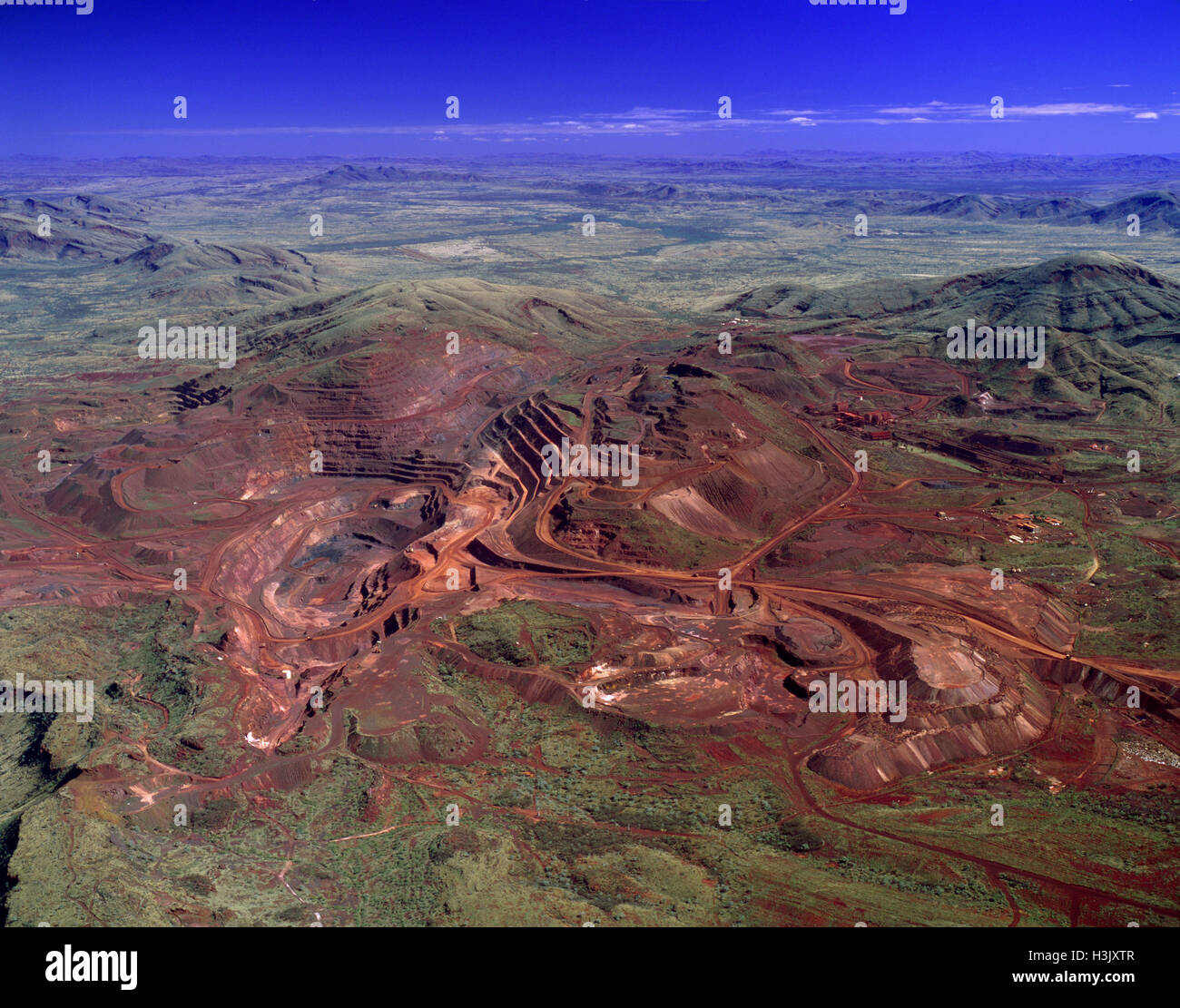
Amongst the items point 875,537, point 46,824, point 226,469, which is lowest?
point 46,824

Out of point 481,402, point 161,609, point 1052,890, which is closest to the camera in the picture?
point 1052,890

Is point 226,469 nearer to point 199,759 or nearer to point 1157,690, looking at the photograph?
point 199,759

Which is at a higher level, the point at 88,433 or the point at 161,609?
the point at 88,433

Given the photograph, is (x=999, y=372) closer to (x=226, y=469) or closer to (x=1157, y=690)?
(x=1157, y=690)

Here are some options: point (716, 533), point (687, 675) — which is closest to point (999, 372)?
point (716, 533)

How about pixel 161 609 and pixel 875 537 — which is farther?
pixel 875 537

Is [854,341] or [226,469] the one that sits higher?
[854,341]

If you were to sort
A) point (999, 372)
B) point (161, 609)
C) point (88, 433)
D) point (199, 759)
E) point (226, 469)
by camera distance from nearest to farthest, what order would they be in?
point (199, 759)
point (161, 609)
point (226, 469)
point (88, 433)
point (999, 372)

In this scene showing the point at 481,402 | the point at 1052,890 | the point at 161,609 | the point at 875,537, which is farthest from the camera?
the point at 481,402

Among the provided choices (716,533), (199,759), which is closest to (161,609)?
(199,759)

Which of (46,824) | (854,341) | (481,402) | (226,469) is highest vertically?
(854,341)
